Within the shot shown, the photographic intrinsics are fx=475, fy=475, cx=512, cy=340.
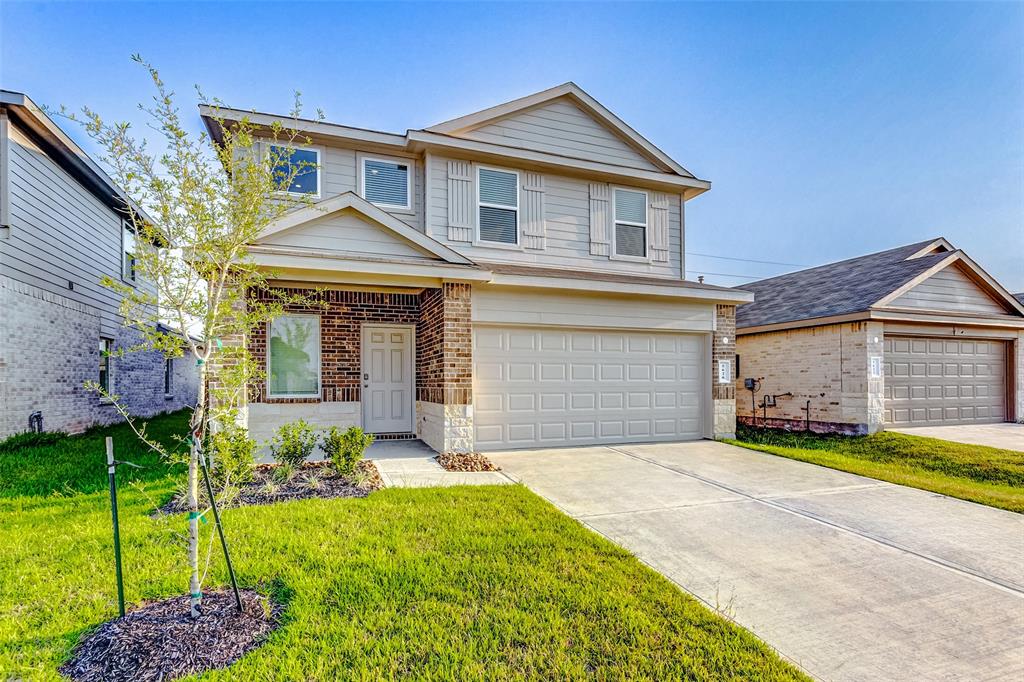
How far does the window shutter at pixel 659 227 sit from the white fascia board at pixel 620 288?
5.55 feet

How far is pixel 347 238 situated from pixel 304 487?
387 cm

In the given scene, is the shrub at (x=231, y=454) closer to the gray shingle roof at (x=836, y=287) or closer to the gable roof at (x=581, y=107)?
the gable roof at (x=581, y=107)

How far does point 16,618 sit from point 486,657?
3.00 meters

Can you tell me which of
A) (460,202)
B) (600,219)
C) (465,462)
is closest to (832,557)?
(465,462)

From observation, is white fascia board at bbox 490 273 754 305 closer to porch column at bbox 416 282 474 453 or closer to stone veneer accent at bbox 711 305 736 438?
stone veneer accent at bbox 711 305 736 438

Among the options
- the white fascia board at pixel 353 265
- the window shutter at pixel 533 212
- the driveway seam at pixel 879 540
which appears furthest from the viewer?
the window shutter at pixel 533 212

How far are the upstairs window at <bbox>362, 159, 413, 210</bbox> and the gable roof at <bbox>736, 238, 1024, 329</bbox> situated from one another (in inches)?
393

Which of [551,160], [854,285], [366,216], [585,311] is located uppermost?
[551,160]

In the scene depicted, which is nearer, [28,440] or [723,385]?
[28,440]

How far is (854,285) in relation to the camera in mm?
12469

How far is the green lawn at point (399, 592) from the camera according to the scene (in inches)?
101

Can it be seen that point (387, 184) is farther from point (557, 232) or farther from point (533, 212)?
point (557, 232)

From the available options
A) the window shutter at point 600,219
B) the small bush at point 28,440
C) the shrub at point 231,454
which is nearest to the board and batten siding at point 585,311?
the window shutter at point 600,219

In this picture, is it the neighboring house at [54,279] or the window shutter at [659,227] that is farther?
the window shutter at [659,227]
